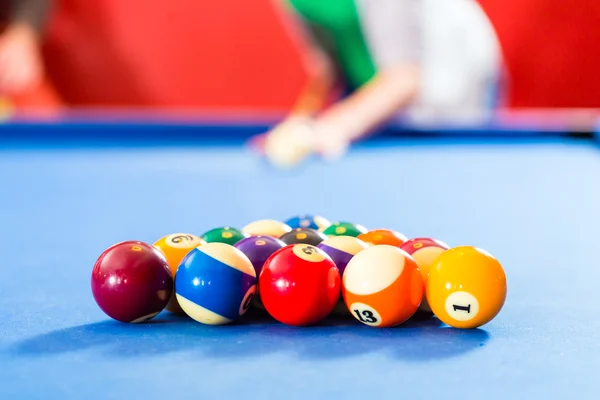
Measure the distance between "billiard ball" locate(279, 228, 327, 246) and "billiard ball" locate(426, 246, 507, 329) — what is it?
291 millimetres

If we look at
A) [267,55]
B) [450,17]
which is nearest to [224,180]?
[450,17]

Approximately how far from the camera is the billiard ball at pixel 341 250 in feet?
4.80

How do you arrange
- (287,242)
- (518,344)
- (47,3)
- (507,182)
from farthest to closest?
(47,3) < (507,182) < (287,242) < (518,344)

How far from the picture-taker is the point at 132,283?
1375mm

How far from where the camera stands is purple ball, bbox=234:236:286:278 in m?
1.48

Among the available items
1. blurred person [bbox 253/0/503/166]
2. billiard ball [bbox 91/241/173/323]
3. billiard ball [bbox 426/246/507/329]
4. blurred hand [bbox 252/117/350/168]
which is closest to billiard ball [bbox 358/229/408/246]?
billiard ball [bbox 426/246/507/329]

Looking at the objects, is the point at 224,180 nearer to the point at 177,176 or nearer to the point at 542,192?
the point at 177,176

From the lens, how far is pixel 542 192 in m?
3.07

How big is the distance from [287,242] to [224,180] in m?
1.93

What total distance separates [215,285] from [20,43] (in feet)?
17.1

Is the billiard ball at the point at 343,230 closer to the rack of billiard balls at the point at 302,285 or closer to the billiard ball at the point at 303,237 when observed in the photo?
the billiard ball at the point at 303,237

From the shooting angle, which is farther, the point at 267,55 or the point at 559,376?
the point at 267,55

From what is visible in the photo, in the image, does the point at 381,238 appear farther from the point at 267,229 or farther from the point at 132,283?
the point at 132,283

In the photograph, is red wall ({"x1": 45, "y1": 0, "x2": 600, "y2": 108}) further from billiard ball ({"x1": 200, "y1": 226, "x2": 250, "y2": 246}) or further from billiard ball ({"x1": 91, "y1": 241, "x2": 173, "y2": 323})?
billiard ball ({"x1": 91, "y1": 241, "x2": 173, "y2": 323})
